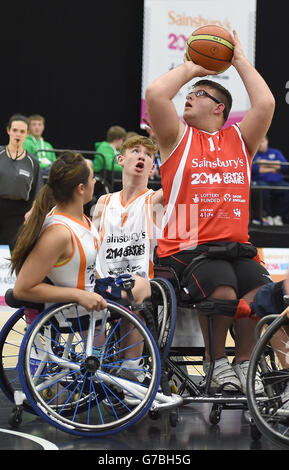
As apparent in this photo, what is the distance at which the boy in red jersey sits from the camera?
3191 mm

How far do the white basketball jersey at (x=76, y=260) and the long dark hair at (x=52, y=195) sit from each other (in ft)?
0.19

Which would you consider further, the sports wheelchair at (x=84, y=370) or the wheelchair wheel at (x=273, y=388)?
the sports wheelchair at (x=84, y=370)

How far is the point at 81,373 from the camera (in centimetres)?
296

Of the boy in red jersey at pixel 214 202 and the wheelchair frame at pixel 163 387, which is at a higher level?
the boy in red jersey at pixel 214 202

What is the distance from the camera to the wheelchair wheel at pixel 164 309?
3.11m

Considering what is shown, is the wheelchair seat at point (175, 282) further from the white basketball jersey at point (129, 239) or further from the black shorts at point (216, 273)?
the white basketball jersey at point (129, 239)

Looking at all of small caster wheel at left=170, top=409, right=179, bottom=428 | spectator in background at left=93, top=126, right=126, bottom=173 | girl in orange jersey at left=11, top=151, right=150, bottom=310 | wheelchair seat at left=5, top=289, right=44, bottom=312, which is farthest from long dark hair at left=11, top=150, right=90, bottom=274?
spectator in background at left=93, top=126, right=126, bottom=173

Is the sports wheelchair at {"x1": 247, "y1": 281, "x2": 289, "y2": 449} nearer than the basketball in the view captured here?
Yes

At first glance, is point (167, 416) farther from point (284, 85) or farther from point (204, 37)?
point (284, 85)

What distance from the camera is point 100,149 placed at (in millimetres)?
8922

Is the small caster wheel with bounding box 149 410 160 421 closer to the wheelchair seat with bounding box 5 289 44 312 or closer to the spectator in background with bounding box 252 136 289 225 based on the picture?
the wheelchair seat with bounding box 5 289 44 312

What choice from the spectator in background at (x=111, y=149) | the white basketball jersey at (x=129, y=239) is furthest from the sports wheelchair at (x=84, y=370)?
the spectator in background at (x=111, y=149)

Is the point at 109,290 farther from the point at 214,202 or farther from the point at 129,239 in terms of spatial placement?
the point at 129,239
